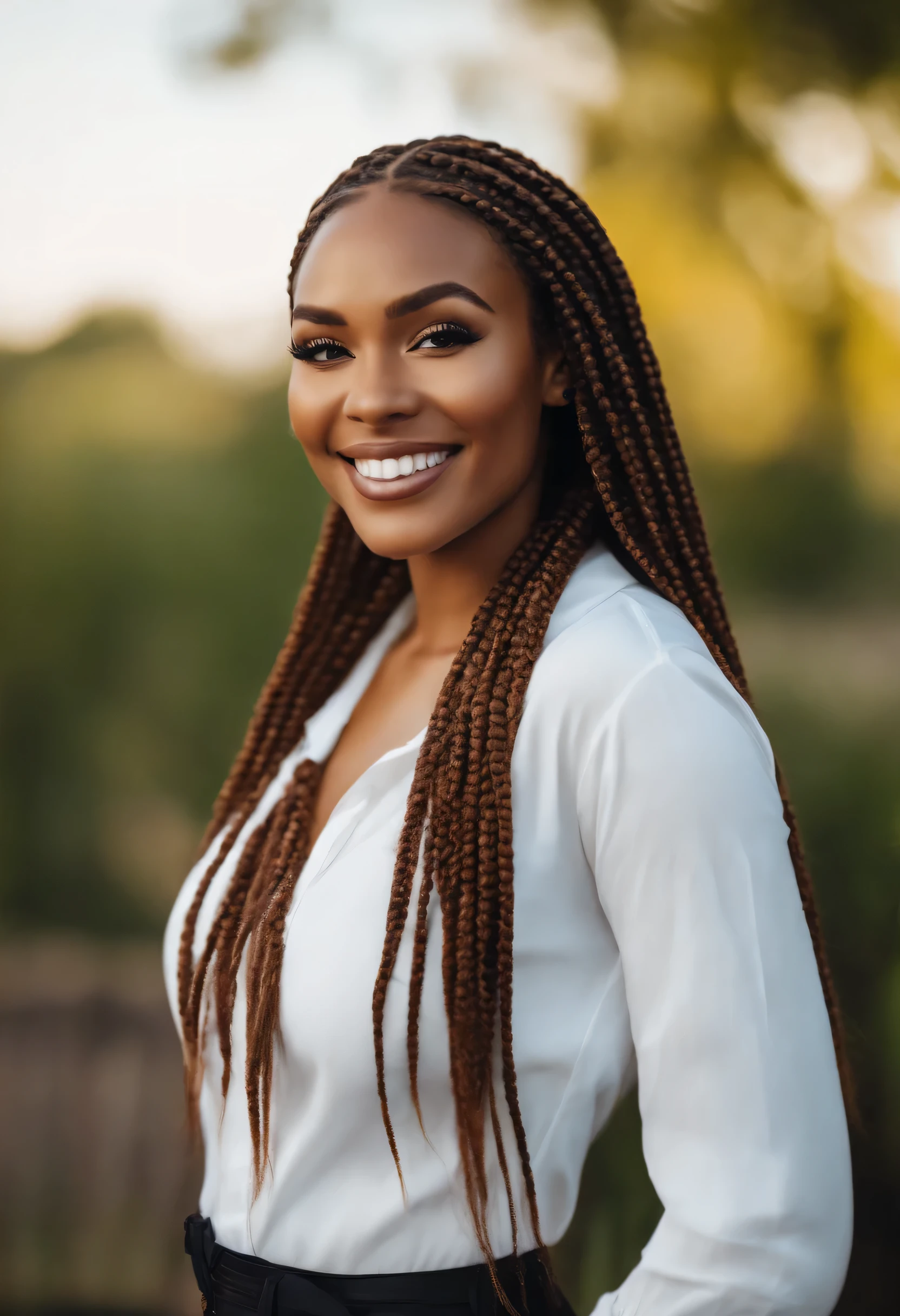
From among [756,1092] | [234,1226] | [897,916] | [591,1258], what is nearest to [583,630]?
[756,1092]

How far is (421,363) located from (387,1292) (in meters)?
0.84

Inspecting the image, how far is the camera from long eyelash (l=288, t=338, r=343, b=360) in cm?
110

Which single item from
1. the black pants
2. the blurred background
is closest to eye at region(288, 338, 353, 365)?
the black pants

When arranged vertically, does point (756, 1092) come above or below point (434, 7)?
below

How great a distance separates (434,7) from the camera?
7.32ft

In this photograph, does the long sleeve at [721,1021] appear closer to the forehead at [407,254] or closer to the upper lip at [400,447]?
the upper lip at [400,447]

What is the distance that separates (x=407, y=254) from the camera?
1041mm

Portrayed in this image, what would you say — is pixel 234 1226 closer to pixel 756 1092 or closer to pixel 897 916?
pixel 756 1092

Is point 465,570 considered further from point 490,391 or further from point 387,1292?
→ point 387,1292

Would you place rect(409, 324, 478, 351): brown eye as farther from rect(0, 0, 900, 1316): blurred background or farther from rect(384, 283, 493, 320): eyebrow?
rect(0, 0, 900, 1316): blurred background

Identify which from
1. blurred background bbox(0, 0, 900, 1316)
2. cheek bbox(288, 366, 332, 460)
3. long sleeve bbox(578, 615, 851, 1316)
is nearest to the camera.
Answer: long sleeve bbox(578, 615, 851, 1316)

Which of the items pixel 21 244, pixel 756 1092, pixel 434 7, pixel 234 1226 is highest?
pixel 434 7

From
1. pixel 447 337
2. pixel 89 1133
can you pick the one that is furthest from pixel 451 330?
pixel 89 1133

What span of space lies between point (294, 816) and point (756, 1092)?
1.80 feet
